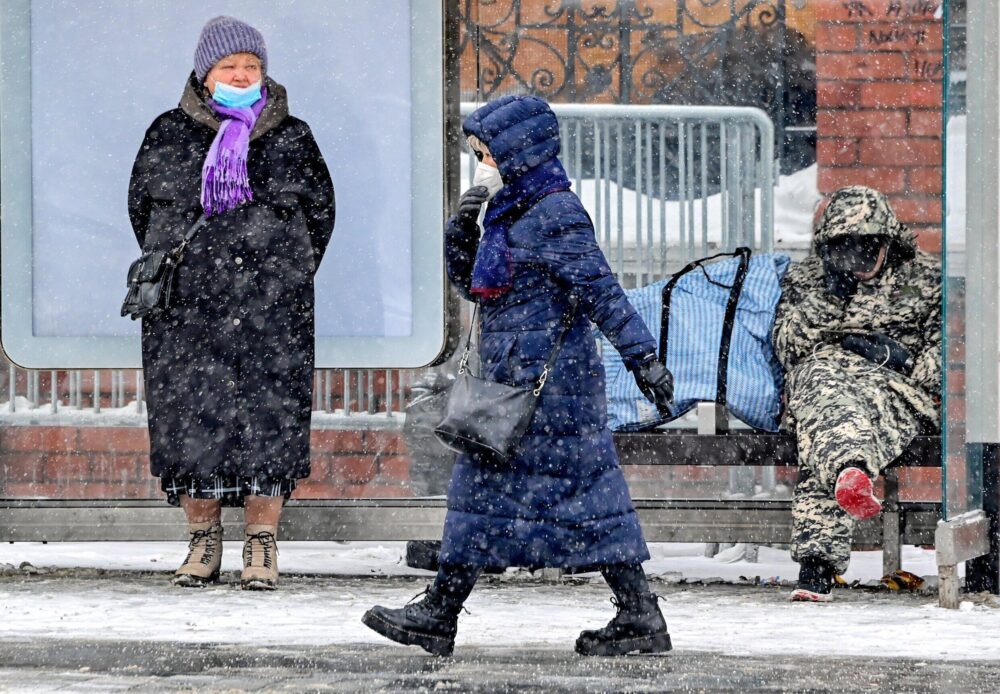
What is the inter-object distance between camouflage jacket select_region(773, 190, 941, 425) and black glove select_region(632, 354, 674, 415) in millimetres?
1645

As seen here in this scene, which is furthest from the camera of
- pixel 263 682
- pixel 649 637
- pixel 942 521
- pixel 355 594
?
pixel 355 594

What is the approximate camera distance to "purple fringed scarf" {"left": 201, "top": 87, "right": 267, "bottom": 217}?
6.27 metres

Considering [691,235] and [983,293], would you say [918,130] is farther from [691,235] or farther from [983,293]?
[983,293]

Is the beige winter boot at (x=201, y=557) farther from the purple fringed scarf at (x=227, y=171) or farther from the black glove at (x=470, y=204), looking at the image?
the black glove at (x=470, y=204)

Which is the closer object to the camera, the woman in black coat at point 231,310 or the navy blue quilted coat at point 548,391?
the navy blue quilted coat at point 548,391

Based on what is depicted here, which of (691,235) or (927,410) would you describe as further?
(691,235)

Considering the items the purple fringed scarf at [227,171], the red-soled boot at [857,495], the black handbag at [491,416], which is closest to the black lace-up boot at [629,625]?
the black handbag at [491,416]

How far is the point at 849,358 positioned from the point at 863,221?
18.0 inches

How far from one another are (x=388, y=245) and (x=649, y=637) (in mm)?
2297

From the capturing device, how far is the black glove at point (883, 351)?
647 centimetres

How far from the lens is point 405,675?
15.3 ft

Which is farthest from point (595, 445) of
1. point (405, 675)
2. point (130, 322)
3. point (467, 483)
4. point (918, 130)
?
point (918, 130)

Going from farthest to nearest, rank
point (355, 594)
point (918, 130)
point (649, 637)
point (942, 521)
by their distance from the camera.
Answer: point (918, 130), point (355, 594), point (942, 521), point (649, 637)

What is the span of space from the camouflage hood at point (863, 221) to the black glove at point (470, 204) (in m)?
1.71
